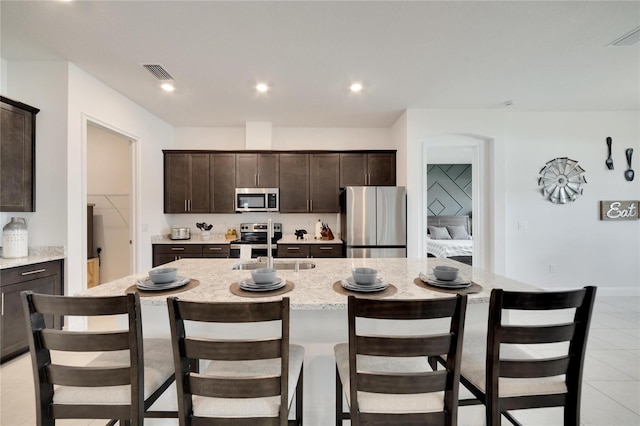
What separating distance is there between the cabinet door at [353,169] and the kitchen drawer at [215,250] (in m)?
2.06

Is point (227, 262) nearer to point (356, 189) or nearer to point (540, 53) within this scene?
point (356, 189)

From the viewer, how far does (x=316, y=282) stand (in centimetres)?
162

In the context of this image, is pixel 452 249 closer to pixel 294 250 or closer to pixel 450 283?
pixel 294 250

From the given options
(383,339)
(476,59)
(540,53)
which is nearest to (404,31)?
(476,59)

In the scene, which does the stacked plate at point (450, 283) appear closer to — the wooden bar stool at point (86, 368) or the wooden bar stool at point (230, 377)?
the wooden bar stool at point (230, 377)

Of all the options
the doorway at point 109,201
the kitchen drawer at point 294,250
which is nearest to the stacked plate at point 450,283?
the kitchen drawer at point 294,250

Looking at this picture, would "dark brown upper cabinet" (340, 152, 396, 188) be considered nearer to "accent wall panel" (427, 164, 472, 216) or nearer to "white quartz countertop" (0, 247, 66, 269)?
"accent wall panel" (427, 164, 472, 216)

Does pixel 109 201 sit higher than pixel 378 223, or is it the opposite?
pixel 109 201

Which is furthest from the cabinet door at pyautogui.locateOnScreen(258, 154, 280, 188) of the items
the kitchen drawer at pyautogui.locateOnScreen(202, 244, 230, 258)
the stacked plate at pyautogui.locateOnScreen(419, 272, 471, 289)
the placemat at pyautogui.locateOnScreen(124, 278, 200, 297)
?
the stacked plate at pyautogui.locateOnScreen(419, 272, 471, 289)

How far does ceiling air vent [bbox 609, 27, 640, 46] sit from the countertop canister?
5567 millimetres

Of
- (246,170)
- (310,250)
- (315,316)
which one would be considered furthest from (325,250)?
(315,316)

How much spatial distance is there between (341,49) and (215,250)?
3.18 metres

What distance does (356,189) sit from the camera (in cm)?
381

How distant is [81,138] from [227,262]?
2.19 m
